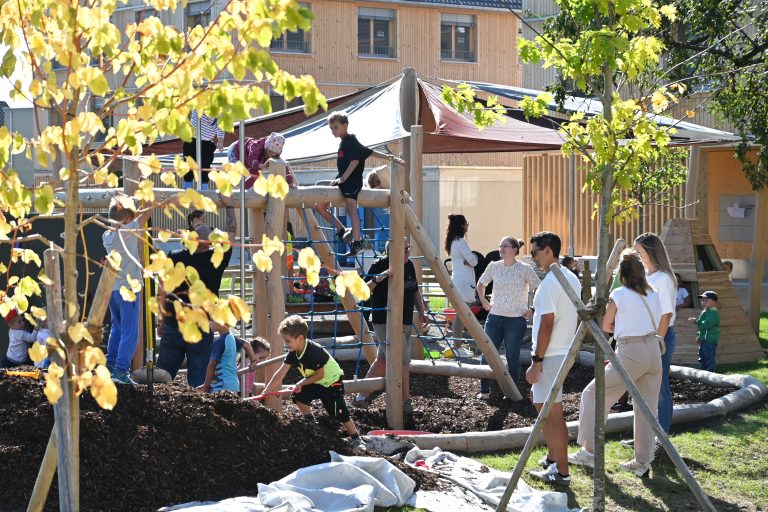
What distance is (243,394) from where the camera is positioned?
8.61 metres

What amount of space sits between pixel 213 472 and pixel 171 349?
2.68 metres

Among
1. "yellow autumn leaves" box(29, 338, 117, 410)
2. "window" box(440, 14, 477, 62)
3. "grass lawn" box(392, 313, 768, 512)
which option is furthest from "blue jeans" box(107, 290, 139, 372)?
"window" box(440, 14, 477, 62)

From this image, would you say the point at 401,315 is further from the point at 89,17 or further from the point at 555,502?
the point at 89,17

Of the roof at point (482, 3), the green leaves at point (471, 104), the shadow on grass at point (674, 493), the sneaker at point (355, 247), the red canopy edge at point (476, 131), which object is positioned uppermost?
the roof at point (482, 3)

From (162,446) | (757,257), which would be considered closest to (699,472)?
(162,446)

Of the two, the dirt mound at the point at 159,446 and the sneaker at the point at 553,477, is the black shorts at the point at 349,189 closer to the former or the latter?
the dirt mound at the point at 159,446

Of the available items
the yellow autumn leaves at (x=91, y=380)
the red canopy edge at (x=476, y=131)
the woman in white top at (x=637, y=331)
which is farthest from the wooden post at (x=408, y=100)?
the yellow autumn leaves at (x=91, y=380)

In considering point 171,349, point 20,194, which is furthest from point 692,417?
point 20,194

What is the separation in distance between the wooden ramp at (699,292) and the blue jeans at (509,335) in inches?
108

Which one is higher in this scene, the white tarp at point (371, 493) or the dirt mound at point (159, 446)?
the dirt mound at point (159, 446)

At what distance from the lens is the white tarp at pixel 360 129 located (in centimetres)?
1200

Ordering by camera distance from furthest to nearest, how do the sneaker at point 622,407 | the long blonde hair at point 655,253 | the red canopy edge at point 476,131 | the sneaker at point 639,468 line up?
the red canopy edge at point 476,131 → the sneaker at point 622,407 → the long blonde hair at point 655,253 → the sneaker at point 639,468

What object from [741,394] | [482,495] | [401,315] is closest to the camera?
[482,495]

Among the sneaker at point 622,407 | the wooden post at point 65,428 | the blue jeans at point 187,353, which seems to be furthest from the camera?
the sneaker at point 622,407
